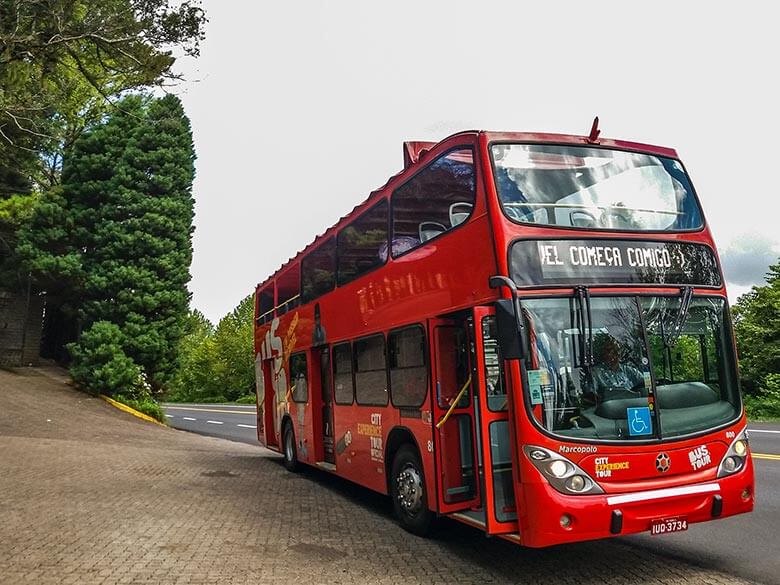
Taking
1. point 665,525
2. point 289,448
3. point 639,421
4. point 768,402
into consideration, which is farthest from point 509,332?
point 768,402

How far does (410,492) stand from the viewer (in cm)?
756

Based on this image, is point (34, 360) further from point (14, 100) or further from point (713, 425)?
point (713, 425)

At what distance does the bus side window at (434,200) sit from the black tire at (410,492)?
2405mm

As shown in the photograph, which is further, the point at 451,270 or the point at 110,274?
the point at 110,274

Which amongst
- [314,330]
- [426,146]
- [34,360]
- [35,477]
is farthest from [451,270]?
[34,360]

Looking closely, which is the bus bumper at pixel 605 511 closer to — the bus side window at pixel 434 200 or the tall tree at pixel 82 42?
the bus side window at pixel 434 200

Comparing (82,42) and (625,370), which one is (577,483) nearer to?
(625,370)

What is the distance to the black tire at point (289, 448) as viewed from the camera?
498 inches

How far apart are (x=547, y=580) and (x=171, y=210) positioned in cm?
2187

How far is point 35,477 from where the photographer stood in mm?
10617

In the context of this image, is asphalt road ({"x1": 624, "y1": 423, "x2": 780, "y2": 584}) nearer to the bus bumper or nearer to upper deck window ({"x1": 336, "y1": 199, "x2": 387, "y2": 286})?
the bus bumper

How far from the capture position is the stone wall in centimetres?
2638

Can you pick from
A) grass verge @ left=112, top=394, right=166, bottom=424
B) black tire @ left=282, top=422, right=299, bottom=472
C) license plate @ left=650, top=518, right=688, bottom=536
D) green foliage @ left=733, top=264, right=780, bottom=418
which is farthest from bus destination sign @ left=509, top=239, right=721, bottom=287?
green foliage @ left=733, top=264, right=780, bottom=418

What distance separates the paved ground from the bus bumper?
2.27 feet
